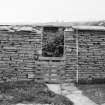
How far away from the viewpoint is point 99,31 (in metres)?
8.05

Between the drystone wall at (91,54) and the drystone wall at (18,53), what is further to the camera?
the drystone wall at (91,54)

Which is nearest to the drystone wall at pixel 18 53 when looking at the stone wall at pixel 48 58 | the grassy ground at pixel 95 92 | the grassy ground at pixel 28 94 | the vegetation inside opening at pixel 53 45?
the stone wall at pixel 48 58

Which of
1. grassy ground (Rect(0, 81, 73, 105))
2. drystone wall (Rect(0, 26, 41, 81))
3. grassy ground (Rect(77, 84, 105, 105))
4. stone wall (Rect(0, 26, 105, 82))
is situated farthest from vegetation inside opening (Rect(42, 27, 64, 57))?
grassy ground (Rect(77, 84, 105, 105))

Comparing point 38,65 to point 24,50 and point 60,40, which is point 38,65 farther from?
point 60,40

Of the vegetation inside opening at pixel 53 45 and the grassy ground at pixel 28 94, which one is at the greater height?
the vegetation inside opening at pixel 53 45

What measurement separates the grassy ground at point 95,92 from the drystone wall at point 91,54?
1.62ft

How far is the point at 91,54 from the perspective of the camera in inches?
318

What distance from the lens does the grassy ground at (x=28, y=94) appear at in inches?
226

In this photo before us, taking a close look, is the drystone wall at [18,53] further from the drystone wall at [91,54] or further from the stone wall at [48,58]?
the drystone wall at [91,54]

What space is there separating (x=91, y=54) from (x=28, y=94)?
2894 mm

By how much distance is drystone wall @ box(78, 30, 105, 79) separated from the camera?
26.3 feet

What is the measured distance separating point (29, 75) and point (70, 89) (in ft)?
5.19

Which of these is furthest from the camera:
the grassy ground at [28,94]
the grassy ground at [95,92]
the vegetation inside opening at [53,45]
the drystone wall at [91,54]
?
the vegetation inside opening at [53,45]

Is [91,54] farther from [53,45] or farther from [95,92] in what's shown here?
[95,92]
